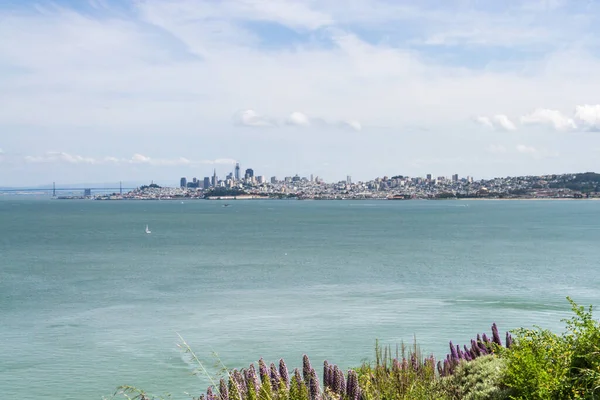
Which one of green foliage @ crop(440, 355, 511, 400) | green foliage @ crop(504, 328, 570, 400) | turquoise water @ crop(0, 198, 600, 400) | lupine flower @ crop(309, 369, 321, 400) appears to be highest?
lupine flower @ crop(309, 369, 321, 400)

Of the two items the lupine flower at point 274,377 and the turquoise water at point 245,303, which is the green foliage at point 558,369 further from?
the turquoise water at point 245,303

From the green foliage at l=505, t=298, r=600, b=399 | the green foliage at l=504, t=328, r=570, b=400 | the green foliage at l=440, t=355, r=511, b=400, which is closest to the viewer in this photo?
the green foliage at l=505, t=298, r=600, b=399

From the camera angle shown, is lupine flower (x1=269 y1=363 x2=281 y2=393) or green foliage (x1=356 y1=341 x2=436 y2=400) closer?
lupine flower (x1=269 y1=363 x2=281 y2=393)

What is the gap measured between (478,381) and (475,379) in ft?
0.23

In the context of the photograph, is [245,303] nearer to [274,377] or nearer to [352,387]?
[274,377]

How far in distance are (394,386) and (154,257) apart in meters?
52.3

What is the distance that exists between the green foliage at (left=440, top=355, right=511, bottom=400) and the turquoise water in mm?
9152

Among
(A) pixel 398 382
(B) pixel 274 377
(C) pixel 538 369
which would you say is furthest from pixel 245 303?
(C) pixel 538 369

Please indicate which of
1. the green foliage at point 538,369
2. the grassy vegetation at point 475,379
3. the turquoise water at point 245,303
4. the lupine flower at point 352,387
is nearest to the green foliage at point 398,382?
the grassy vegetation at point 475,379

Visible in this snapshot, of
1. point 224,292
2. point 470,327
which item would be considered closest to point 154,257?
point 224,292

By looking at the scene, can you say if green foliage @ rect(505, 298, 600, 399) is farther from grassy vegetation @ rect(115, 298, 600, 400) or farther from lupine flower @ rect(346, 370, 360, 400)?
lupine flower @ rect(346, 370, 360, 400)

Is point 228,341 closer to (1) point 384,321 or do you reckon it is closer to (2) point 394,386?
(1) point 384,321

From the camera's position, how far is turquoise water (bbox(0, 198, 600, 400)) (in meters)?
23.5

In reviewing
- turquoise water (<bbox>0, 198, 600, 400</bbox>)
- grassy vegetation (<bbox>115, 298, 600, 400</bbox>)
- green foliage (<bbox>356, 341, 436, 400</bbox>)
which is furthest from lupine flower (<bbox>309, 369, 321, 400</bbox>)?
turquoise water (<bbox>0, 198, 600, 400</bbox>)
